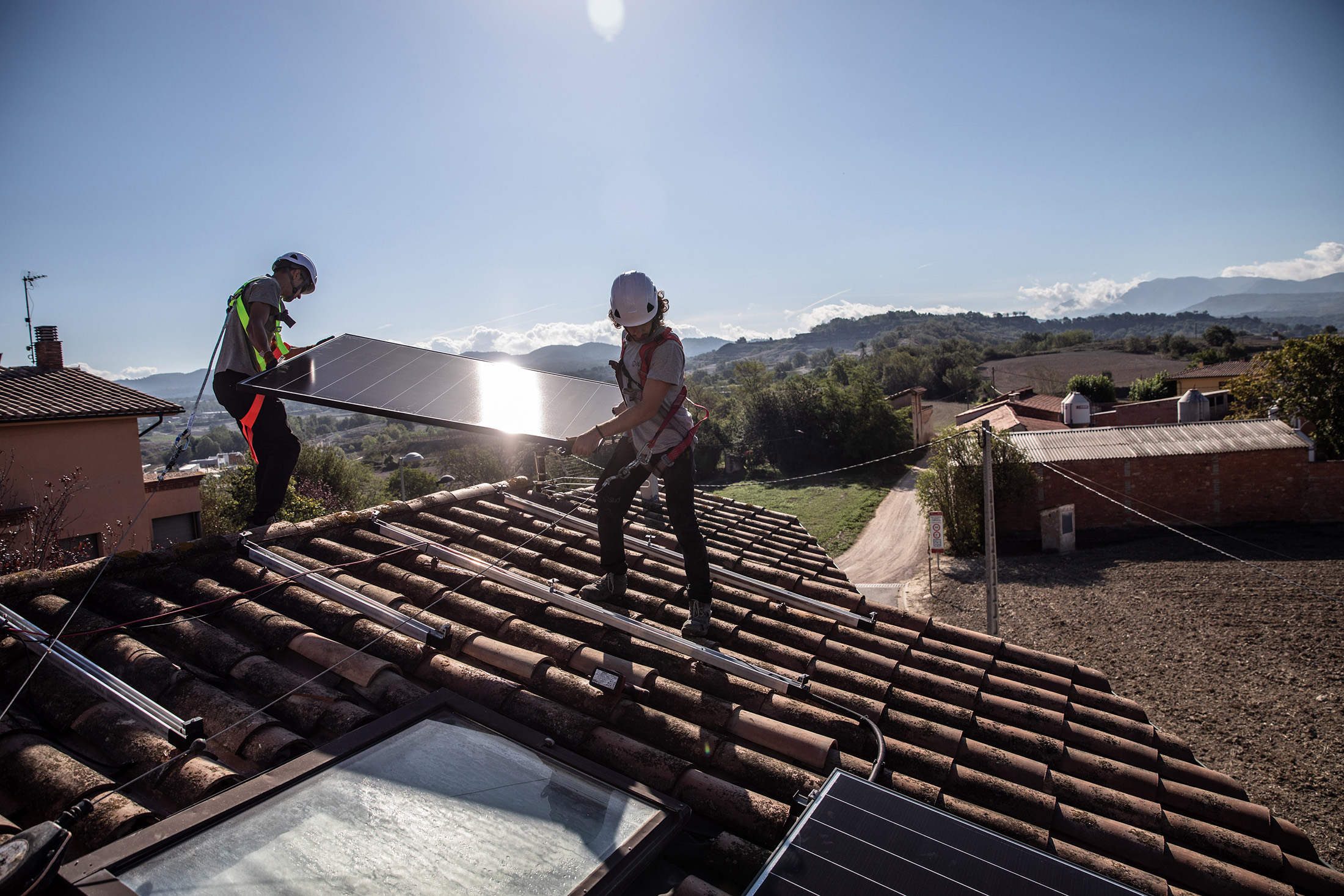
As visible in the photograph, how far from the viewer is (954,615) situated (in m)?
21.8

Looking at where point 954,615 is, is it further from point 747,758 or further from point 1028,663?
point 747,758

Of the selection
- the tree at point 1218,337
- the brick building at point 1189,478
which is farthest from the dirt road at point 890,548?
the tree at point 1218,337

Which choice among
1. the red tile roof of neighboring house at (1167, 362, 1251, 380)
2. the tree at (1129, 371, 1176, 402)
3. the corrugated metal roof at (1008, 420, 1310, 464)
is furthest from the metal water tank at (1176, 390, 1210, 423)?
the tree at (1129, 371, 1176, 402)

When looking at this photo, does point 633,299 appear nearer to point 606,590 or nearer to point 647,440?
point 647,440

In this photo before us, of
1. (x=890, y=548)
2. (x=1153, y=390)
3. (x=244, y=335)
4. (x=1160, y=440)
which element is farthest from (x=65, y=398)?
(x=1153, y=390)

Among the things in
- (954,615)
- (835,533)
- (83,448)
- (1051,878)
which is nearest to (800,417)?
(835,533)

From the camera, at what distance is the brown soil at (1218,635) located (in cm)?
1256

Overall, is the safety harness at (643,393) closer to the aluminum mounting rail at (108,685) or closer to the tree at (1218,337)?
the aluminum mounting rail at (108,685)

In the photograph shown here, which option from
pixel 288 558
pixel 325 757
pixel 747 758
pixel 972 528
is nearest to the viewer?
pixel 325 757

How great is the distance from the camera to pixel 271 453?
5.85m

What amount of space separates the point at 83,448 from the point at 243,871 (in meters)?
20.8

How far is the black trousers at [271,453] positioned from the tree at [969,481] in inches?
976

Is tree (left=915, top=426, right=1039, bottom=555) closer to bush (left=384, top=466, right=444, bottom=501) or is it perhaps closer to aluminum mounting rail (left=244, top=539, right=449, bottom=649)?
aluminum mounting rail (left=244, top=539, right=449, bottom=649)

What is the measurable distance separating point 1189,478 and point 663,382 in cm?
3030
